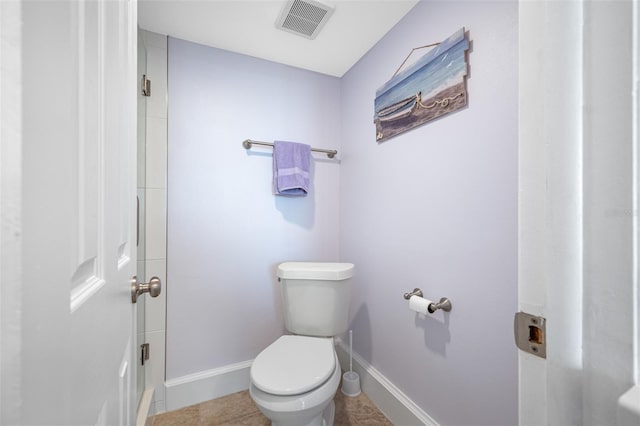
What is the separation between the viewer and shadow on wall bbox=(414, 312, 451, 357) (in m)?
1.15

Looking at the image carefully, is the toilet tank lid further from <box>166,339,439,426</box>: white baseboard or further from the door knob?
the door knob

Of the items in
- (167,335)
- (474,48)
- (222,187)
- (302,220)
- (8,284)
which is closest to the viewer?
(8,284)

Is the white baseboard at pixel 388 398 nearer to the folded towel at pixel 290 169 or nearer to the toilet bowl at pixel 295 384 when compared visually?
the toilet bowl at pixel 295 384

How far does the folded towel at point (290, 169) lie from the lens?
68.1 inches

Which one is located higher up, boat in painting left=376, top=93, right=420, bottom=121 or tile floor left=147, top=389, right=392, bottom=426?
boat in painting left=376, top=93, right=420, bottom=121

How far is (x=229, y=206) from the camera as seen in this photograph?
1677mm

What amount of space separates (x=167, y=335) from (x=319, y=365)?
94 centimetres

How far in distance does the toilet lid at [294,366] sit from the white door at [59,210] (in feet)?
2.35

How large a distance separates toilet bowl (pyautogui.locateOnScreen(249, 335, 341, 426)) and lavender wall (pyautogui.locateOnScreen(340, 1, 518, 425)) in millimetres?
445

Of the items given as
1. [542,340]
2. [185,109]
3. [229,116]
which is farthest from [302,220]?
[542,340]

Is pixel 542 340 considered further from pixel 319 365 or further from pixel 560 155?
pixel 319 365

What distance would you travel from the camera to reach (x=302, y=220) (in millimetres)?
1867

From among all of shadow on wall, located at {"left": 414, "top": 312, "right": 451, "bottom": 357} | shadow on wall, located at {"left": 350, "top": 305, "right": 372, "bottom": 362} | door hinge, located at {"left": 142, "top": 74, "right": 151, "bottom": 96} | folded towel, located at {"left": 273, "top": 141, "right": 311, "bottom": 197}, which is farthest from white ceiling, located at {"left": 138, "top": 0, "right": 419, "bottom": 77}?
shadow on wall, located at {"left": 350, "top": 305, "right": 372, "bottom": 362}

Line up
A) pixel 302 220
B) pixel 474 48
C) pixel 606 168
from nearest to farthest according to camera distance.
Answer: pixel 606 168 → pixel 474 48 → pixel 302 220
